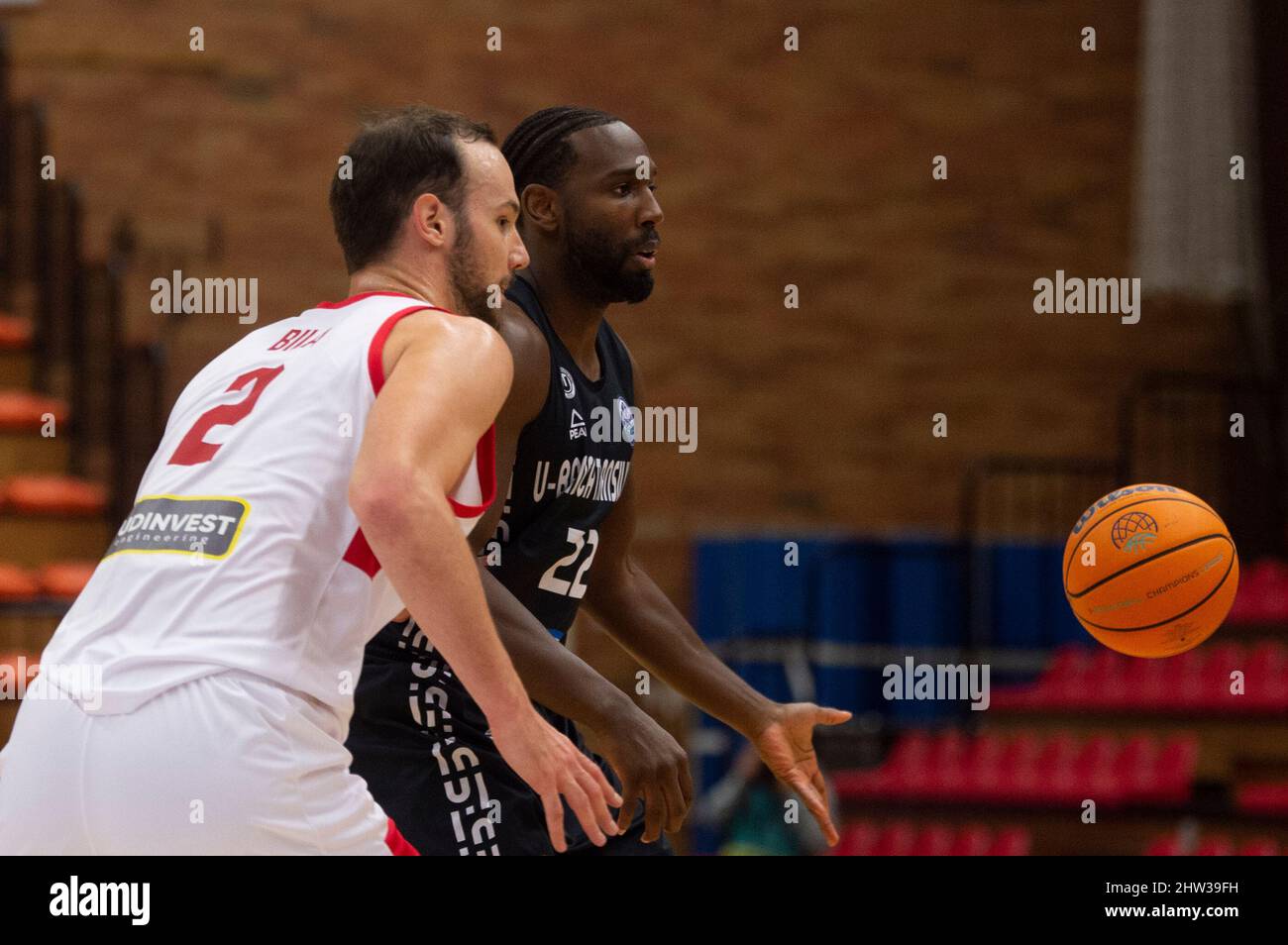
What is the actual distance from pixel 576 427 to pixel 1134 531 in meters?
1.29

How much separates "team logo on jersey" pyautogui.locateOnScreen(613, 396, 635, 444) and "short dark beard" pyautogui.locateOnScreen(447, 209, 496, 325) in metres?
0.82

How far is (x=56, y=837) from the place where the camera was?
7.47 feet

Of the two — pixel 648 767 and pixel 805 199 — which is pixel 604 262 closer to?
pixel 648 767

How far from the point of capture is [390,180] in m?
2.73

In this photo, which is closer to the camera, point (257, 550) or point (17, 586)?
point (257, 550)

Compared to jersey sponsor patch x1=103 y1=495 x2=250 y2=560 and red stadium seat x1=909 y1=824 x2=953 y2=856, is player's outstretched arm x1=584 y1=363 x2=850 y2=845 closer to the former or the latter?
jersey sponsor patch x1=103 y1=495 x2=250 y2=560

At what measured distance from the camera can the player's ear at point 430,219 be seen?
2.72 m

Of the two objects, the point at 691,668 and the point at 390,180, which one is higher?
the point at 390,180

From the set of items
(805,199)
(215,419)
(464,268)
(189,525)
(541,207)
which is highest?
(805,199)

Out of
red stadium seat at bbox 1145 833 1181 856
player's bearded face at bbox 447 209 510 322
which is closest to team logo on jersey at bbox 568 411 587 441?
player's bearded face at bbox 447 209 510 322

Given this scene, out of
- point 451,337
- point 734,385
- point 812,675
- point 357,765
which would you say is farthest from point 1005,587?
point 451,337

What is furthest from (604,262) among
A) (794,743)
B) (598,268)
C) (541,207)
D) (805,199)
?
(805,199)
